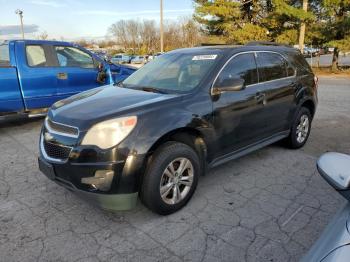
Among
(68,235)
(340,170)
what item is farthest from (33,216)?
(340,170)

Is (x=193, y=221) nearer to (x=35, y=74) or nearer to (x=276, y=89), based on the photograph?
(x=276, y=89)

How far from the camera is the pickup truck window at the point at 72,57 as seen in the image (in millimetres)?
6914

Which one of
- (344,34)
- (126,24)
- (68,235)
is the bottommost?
(68,235)

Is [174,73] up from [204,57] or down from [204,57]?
down

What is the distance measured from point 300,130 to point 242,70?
1.86 meters

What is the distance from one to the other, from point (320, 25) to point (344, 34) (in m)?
1.87

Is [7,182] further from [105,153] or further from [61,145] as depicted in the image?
[105,153]

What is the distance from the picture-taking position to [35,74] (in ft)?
21.0

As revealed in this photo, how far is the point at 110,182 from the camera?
9.39ft

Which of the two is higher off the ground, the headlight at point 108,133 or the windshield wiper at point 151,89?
the windshield wiper at point 151,89

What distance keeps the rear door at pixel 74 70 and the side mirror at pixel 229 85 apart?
14.2ft

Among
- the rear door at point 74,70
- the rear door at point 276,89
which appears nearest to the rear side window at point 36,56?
the rear door at point 74,70

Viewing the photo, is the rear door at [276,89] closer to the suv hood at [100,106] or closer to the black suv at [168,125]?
the black suv at [168,125]

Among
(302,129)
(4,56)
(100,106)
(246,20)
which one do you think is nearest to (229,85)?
(100,106)
